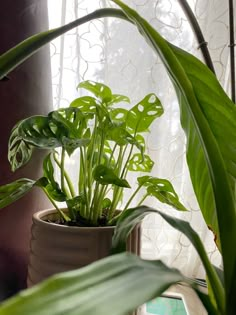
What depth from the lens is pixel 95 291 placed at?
6.3 inches

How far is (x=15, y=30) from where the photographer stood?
0.61m

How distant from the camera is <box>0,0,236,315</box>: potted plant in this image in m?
0.15

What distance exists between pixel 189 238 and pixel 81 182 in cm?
30

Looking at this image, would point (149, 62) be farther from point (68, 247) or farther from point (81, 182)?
point (68, 247)

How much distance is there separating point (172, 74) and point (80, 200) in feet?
0.84

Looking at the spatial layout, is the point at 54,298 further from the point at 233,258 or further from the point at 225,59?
the point at 225,59

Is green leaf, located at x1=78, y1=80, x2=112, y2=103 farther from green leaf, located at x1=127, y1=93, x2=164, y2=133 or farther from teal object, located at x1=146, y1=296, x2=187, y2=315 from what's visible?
teal object, located at x1=146, y1=296, x2=187, y2=315

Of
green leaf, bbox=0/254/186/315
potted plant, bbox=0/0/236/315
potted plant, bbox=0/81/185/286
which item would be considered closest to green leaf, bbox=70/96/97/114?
potted plant, bbox=0/81/185/286

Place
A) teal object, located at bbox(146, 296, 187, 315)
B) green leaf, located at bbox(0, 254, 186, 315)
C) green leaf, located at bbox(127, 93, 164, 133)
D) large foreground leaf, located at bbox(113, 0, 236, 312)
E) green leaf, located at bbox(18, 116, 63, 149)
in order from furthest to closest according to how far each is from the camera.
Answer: teal object, located at bbox(146, 296, 187, 315) → green leaf, located at bbox(127, 93, 164, 133) → green leaf, located at bbox(18, 116, 63, 149) → large foreground leaf, located at bbox(113, 0, 236, 312) → green leaf, located at bbox(0, 254, 186, 315)

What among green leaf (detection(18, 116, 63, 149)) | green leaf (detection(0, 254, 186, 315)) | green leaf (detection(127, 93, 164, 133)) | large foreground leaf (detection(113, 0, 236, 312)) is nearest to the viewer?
green leaf (detection(0, 254, 186, 315))

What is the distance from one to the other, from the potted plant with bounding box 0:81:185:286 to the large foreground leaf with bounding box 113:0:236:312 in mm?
110

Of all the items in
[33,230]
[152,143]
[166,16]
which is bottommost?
[33,230]

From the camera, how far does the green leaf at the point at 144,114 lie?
56 cm

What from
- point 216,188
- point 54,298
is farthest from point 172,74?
point 54,298
